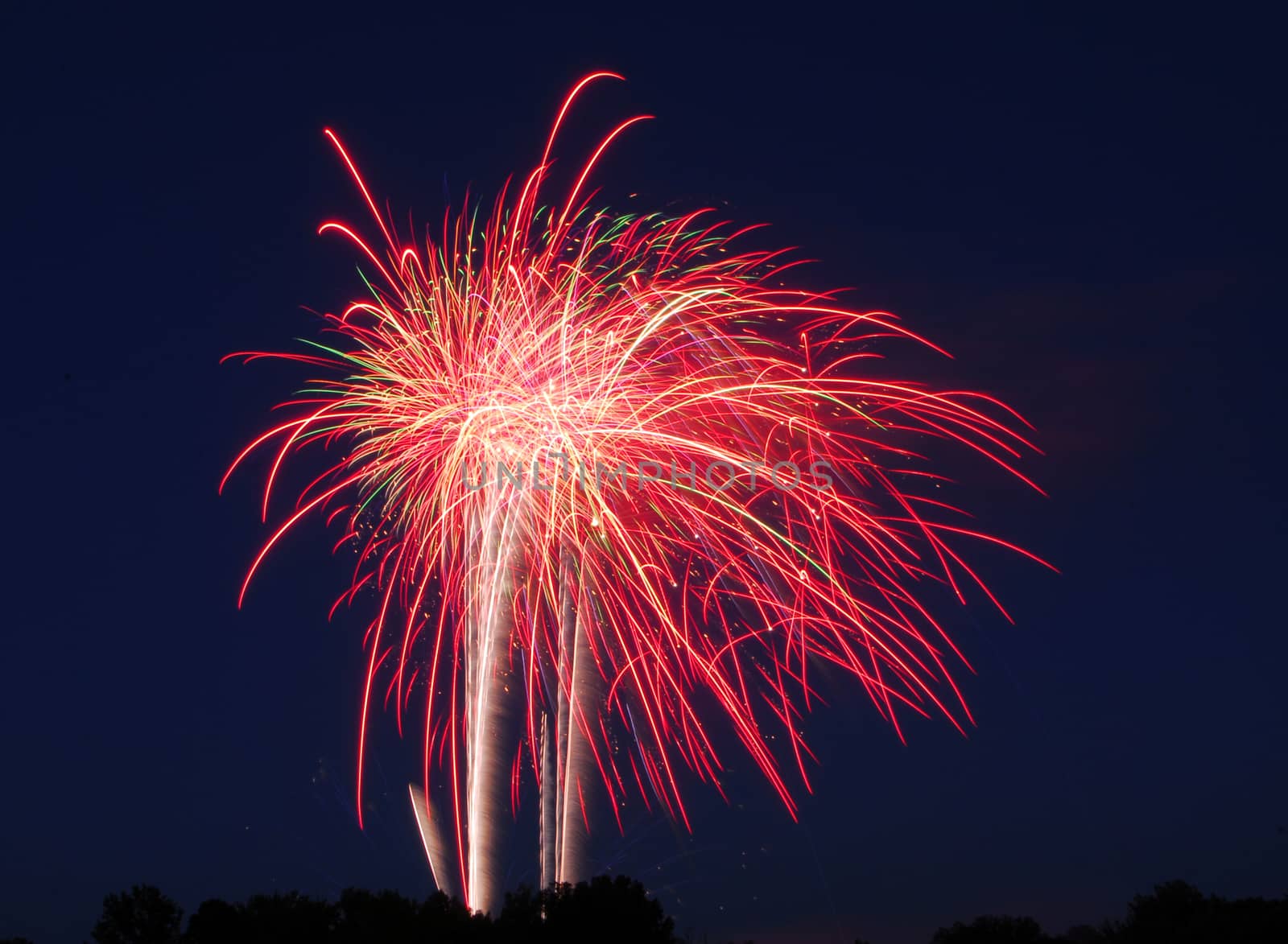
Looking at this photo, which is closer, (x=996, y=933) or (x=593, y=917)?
(x=593, y=917)

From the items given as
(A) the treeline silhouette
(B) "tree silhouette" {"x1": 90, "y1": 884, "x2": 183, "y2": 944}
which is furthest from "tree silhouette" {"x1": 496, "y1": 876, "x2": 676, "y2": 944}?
(B) "tree silhouette" {"x1": 90, "y1": 884, "x2": 183, "y2": 944}

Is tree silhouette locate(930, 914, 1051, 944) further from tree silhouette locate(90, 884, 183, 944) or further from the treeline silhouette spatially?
tree silhouette locate(90, 884, 183, 944)

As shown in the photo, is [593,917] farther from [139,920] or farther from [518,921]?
[139,920]

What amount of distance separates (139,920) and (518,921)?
14.3 m

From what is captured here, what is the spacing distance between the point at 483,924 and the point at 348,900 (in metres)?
A: 5.81

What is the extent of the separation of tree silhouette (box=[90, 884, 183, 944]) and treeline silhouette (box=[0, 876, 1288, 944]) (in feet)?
0.11

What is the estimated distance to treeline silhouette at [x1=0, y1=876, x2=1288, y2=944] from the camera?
27.9 m

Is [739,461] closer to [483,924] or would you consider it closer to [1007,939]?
[483,924]

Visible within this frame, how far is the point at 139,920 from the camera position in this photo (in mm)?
35469

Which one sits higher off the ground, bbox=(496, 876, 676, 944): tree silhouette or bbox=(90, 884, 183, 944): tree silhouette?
bbox=(90, 884, 183, 944): tree silhouette

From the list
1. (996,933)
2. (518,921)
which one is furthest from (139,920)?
(996,933)

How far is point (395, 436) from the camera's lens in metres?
24.0

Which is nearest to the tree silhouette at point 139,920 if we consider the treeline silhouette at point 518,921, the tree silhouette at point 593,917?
the treeline silhouette at point 518,921

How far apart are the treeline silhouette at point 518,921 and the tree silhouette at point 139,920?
0.11ft
